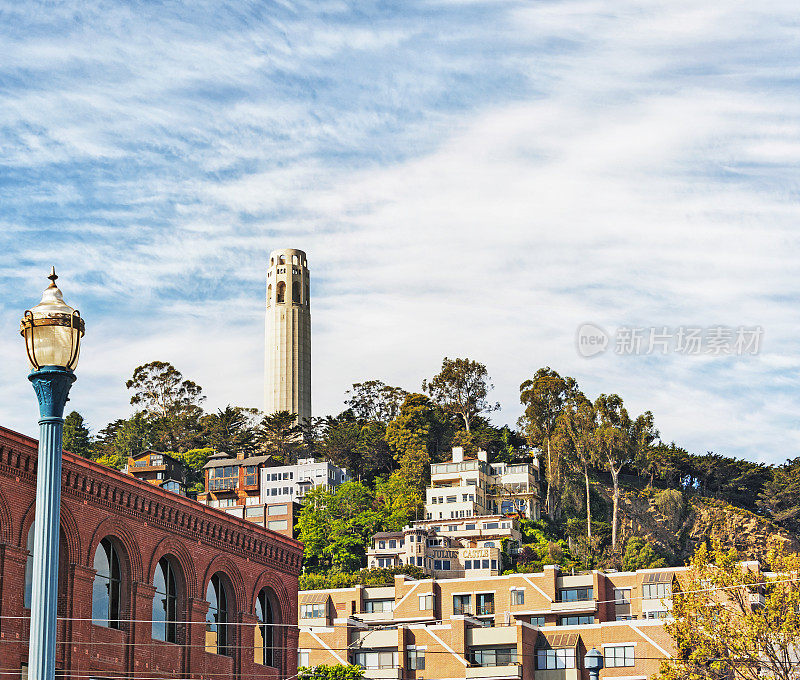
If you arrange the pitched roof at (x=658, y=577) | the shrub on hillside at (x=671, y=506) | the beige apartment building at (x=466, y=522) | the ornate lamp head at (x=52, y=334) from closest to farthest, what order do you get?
the ornate lamp head at (x=52, y=334)
the pitched roof at (x=658, y=577)
the beige apartment building at (x=466, y=522)
the shrub on hillside at (x=671, y=506)

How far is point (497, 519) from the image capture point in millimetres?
147625

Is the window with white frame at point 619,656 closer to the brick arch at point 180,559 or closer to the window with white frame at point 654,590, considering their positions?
the window with white frame at point 654,590

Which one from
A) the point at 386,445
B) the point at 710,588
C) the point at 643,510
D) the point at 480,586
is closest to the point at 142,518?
the point at 710,588

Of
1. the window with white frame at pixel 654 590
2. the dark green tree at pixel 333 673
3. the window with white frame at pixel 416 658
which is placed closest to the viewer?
the dark green tree at pixel 333 673

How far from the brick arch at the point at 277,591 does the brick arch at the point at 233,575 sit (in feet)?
2.91

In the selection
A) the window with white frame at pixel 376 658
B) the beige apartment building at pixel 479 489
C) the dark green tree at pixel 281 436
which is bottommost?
the window with white frame at pixel 376 658

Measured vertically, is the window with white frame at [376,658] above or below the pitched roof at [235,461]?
below

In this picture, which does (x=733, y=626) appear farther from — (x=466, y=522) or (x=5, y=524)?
(x=466, y=522)

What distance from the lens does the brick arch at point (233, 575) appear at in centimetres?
4328

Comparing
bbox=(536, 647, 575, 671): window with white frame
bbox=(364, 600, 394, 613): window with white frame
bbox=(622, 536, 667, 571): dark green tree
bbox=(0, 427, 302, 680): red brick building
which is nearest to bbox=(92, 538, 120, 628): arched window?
bbox=(0, 427, 302, 680): red brick building

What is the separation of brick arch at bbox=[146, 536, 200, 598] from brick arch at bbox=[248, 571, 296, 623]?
4.59m

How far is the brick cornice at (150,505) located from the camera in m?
33.6

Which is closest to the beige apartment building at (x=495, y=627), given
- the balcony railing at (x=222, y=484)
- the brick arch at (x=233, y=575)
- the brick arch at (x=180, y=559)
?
the brick arch at (x=233, y=575)

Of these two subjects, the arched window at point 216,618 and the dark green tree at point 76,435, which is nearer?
the arched window at point 216,618
